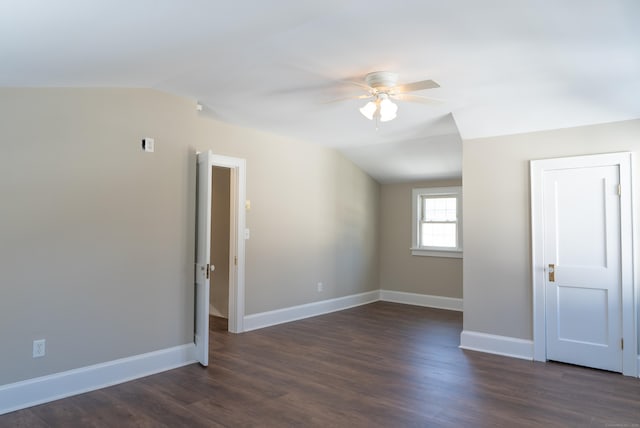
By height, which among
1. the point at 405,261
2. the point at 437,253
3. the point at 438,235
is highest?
the point at 438,235

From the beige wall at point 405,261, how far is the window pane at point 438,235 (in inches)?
10.2

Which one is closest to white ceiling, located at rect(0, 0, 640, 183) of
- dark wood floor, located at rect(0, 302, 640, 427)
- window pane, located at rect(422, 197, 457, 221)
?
dark wood floor, located at rect(0, 302, 640, 427)

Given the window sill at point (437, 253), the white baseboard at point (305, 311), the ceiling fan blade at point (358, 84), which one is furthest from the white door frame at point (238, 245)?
the window sill at point (437, 253)

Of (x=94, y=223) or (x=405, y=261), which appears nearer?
(x=94, y=223)

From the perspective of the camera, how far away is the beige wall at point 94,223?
10.0 ft

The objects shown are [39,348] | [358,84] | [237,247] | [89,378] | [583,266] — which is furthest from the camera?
[237,247]

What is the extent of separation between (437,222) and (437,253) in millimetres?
540

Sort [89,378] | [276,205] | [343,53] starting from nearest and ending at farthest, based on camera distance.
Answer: [343,53] < [89,378] < [276,205]

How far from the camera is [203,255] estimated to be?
4.04 m

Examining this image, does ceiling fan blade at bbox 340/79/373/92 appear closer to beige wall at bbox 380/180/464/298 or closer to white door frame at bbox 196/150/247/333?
white door frame at bbox 196/150/247/333

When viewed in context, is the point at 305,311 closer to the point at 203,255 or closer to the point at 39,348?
the point at 203,255

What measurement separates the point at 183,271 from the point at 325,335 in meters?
1.97

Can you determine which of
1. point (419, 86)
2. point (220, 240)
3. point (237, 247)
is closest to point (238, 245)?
point (237, 247)

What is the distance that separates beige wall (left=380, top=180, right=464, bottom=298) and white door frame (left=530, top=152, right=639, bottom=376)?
2631mm
